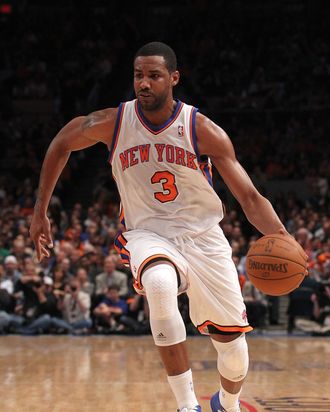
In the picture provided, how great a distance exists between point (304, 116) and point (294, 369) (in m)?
11.6

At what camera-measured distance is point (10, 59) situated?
22.3 m

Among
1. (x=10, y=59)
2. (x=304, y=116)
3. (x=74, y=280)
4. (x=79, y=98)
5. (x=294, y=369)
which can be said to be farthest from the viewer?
(x=10, y=59)

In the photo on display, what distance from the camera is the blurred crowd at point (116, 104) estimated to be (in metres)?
12.3

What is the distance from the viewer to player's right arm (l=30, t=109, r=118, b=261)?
498cm

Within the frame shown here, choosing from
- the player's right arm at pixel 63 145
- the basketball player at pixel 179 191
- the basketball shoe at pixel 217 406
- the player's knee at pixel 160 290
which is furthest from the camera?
the basketball shoe at pixel 217 406

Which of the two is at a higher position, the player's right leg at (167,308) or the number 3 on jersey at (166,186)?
the number 3 on jersey at (166,186)

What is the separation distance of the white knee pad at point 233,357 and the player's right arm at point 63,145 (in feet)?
4.28

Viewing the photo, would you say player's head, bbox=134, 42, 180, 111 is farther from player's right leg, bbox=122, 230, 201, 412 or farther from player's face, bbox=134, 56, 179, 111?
player's right leg, bbox=122, 230, 201, 412

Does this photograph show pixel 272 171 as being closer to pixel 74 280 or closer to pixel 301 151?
pixel 301 151

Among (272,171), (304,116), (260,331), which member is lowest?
(260,331)

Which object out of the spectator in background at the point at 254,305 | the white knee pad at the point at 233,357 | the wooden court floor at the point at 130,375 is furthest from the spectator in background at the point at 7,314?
the white knee pad at the point at 233,357

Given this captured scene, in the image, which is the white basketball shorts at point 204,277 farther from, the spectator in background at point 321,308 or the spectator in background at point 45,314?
the spectator in background at point 321,308

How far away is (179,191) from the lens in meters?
4.90

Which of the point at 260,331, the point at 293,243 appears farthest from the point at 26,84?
the point at 293,243
